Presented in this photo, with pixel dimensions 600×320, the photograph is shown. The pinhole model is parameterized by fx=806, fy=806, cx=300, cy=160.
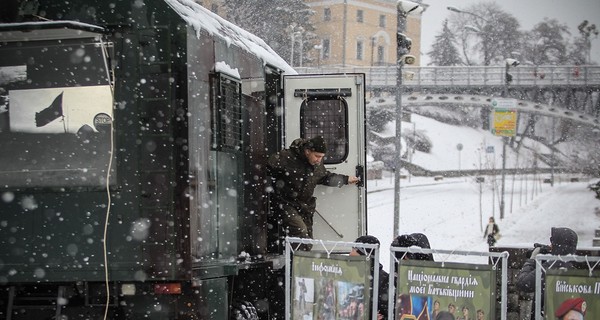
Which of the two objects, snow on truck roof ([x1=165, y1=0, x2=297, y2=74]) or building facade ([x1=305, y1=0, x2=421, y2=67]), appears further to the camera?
building facade ([x1=305, y1=0, x2=421, y2=67])

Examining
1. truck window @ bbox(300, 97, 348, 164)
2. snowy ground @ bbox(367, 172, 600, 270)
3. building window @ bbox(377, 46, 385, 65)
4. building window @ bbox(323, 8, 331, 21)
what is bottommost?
snowy ground @ bbox(367, 172, 600, 270)

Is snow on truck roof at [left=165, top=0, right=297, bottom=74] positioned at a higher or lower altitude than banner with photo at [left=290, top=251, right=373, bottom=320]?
higher

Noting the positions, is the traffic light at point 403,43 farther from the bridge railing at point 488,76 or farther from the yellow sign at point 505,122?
the bridge railing at point 488,76

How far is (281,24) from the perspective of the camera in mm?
57125

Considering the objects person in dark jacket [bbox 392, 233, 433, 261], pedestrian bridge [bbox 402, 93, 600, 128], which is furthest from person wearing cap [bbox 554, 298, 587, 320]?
pedestrian bridge [bbox 402, 93, 600, 128]

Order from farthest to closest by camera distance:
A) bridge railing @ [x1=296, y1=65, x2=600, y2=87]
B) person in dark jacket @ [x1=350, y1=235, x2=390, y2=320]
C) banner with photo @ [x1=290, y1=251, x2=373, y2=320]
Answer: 1. bridge railing @ [x1=296, y1=65, x2=600, y2=87]
2. person in dark jacket @ [x1=350, y1=235, x2=390, y2=320]
3. banner with photo @ [x1=290, y1=251, x2=373, y2=320]

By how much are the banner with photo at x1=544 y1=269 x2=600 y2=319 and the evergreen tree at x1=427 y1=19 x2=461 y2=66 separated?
114 metres

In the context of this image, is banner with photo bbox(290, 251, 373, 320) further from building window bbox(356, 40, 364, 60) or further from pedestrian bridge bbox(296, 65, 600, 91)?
building window bbox(356, 40, 364, 60)

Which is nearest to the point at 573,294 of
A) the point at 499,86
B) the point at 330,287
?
the point at 330,287

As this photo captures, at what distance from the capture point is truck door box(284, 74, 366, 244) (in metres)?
10.1

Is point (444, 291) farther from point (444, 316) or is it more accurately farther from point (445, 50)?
point (445, 50)

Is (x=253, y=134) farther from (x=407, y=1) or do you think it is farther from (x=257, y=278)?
(x=407, y=1)

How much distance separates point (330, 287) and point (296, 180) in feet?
9.31

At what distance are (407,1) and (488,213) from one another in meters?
31.7
